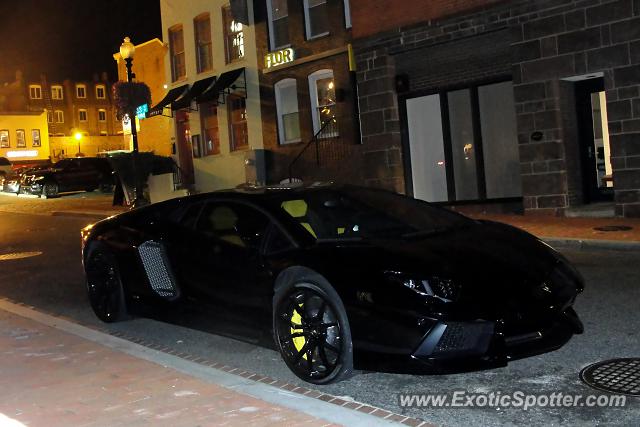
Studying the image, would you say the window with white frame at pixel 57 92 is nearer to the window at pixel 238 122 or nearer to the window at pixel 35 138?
the window at pixel 35 138

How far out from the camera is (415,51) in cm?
1573

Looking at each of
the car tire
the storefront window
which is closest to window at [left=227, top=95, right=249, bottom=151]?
the storefront window

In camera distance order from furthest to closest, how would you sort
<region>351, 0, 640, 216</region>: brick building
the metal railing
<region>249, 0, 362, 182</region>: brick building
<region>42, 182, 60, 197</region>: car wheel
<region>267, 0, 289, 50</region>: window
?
<region>42, 182, 60, 197</region>: car wheel
<region>267, 0, 289, 50</region>: window
the metal railing
<region>249, 0, 362, 182</region>: brick building
<region>351, 0, 640, 216</region>: brick building

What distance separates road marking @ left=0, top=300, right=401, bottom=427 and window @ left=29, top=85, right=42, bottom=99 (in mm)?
67032

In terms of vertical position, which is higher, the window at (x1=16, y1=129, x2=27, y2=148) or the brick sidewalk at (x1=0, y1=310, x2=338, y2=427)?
the window at (x1=16, y1=129, x2=27, y2=148)

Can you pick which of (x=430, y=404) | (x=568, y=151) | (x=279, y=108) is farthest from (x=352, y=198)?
(x=279, y=108)

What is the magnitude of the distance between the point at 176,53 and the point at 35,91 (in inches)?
1947

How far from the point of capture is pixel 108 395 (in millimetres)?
4461

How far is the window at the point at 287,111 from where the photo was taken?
20.0 metres

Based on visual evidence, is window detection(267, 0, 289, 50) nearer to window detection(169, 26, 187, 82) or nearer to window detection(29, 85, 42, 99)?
window detection(169, 26, 187, 82)

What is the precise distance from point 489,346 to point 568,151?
34.1 ft

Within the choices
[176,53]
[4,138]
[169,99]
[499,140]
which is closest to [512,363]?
[499,140]

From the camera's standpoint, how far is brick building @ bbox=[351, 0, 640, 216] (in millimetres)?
12477

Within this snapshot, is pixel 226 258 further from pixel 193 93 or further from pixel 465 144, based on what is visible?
pixel 193 93
